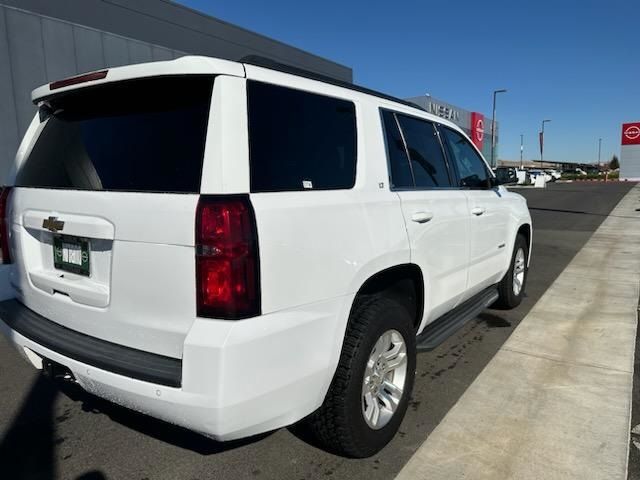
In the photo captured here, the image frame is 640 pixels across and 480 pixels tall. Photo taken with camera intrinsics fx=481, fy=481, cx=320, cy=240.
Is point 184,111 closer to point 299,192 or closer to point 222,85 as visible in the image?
point 222,85

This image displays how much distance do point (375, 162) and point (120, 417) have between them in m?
2.23

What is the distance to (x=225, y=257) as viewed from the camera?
1.84 metres

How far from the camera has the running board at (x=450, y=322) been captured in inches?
125

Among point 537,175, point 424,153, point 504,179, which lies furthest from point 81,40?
point 537,175

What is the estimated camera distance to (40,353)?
7.77ft

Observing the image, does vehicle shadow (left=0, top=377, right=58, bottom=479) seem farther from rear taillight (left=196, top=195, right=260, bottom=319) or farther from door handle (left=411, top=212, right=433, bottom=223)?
door handle (left=411, top=212, right=433, bottom=223)

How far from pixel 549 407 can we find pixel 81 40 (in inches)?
642

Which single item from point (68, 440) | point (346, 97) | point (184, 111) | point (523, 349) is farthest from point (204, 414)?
point (523, 349)

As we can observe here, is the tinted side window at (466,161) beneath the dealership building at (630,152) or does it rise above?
beneath

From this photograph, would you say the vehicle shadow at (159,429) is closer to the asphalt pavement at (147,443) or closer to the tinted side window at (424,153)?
the asphalt pavement at (147,443)

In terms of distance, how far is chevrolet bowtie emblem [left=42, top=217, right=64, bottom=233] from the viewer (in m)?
2.32

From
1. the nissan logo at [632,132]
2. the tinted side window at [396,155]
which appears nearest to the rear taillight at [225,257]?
the tinted side window at [396,155]

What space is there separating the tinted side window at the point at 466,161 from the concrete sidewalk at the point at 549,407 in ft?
4.86

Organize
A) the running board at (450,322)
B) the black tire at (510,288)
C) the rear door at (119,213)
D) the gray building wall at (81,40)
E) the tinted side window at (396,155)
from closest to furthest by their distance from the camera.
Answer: the rear door at (119,213) → the tinted side window at (396,155) → the running board at (450,322) → the black tire at (510,288) → the gray building wall at (81,40)
